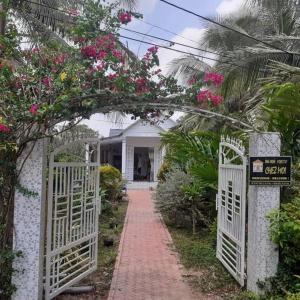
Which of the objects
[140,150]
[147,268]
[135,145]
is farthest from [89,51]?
[140,150]

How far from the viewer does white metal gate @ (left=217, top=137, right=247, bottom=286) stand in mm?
6645

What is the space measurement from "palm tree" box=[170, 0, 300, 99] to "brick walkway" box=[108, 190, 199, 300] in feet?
16.6

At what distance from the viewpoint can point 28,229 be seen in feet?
18.1

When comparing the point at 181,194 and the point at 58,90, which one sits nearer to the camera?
the point at 58,90

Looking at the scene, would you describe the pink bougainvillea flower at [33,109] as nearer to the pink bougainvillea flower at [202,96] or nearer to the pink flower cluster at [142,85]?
the pink flower cluster at [142,85]

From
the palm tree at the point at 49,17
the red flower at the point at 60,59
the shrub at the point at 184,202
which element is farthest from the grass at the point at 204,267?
the palm tree at the point at 49,17

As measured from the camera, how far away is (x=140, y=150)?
101 ft

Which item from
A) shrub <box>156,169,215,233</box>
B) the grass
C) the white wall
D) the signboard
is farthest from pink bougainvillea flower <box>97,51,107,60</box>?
the white wall

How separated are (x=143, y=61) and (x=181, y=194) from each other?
23.2 ft

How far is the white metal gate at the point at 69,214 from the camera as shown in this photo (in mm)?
5852

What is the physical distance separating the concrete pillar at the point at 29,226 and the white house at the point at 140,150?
2056 centimetres

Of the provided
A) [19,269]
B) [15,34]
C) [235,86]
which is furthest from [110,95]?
[235,86]

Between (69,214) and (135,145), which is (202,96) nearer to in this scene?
(69,214)

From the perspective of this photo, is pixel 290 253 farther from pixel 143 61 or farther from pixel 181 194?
pixel 181 194
